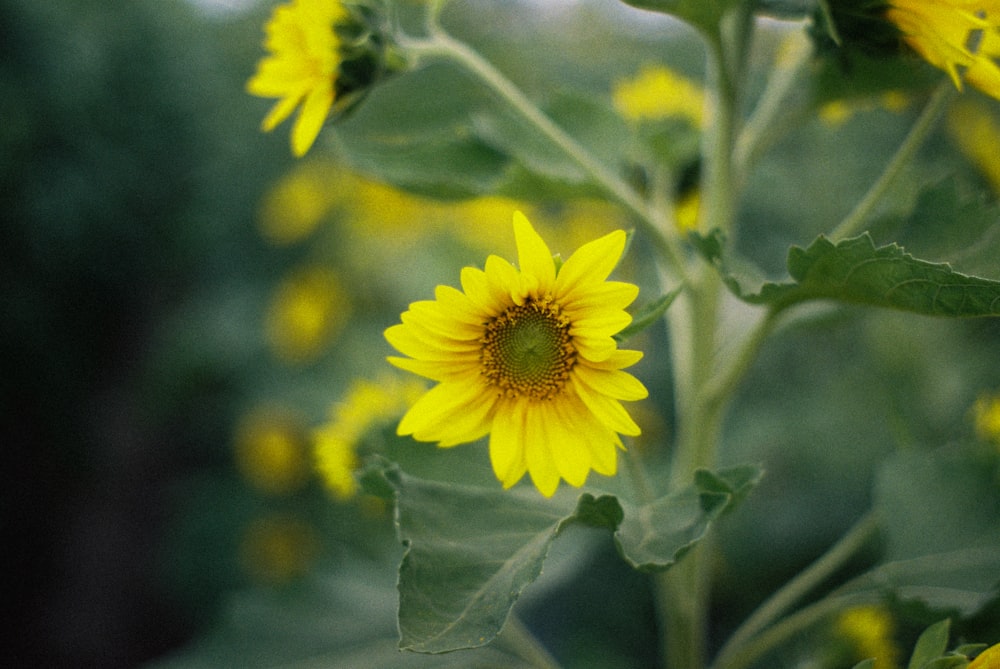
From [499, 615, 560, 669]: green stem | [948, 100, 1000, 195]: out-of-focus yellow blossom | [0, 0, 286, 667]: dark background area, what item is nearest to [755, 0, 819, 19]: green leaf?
[499, 615, 560, 669]: green stem

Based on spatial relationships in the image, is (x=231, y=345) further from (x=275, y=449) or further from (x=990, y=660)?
(x=990, y=660)

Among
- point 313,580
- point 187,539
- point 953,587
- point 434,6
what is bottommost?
point 187,539

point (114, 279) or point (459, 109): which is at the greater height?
point (459, 109)

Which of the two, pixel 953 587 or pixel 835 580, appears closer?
pixel 953 587

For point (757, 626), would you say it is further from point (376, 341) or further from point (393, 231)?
point (393, 231)

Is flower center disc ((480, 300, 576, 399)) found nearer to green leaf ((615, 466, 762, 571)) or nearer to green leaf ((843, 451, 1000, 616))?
green leaf ((615, 466, 762, 571))

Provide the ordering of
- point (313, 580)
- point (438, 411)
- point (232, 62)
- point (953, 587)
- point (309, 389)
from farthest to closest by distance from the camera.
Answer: point (232, 62)
point (309, 389)
point (313, 580)
point (953, 587)
point (438, 411)

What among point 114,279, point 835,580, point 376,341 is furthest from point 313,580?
point 114,279
